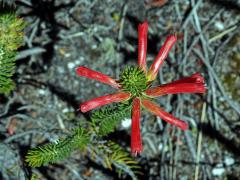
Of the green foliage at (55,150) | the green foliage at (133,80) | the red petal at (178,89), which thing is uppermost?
the green foliage at (133,80)

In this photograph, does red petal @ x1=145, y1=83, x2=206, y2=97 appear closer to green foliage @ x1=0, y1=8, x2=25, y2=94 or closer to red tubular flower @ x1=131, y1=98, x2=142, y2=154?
red tubular flower @ x1=131, y1=98, x2=142, y2=154

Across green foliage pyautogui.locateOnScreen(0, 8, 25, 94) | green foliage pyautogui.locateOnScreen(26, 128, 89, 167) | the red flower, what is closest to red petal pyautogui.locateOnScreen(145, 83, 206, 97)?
the red flower

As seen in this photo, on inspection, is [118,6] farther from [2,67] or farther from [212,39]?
[2,67]

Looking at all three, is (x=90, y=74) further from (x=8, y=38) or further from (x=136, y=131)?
(x=8, y=38)

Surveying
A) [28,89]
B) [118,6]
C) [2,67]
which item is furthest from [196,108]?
[2,67]

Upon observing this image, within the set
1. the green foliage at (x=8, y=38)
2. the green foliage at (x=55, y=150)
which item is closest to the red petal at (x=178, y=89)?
the green foliage at (x=55, y=150)

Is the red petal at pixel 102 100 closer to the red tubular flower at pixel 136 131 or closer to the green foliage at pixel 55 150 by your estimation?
the red tubular flower at pixel 136 131
